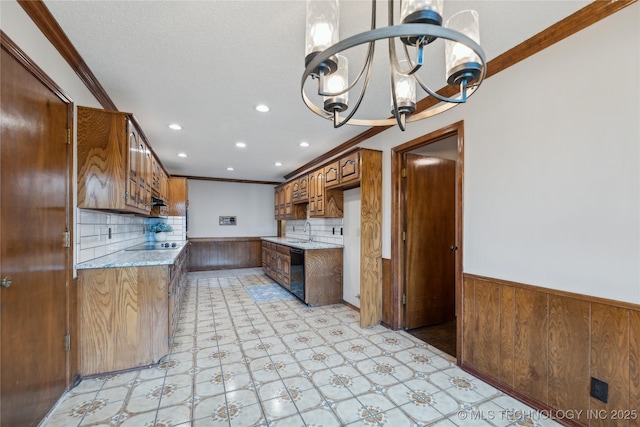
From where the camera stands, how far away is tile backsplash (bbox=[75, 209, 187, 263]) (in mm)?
2312

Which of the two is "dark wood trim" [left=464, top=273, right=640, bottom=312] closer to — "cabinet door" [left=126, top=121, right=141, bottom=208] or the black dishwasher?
the black dishwasher

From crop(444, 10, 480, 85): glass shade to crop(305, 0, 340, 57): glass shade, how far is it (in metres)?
0.52

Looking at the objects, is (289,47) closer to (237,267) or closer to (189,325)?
(189,325)

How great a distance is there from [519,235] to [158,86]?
3147 millimetres

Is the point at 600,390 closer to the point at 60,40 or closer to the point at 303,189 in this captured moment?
the point at 60,40

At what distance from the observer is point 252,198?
25.3ft

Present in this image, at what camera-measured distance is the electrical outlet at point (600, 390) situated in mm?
1546

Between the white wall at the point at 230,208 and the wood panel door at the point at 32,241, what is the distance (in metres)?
5.30

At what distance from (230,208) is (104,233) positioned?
4.56 meters

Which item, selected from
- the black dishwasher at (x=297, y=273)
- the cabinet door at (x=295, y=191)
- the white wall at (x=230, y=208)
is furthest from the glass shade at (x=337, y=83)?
the white wall at (x=230, y=208)

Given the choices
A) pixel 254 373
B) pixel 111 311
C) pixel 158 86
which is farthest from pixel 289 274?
pixel 158 86

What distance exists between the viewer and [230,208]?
7465 millimetres

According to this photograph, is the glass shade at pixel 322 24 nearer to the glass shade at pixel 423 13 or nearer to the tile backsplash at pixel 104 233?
the glass shade at pixel 423 13

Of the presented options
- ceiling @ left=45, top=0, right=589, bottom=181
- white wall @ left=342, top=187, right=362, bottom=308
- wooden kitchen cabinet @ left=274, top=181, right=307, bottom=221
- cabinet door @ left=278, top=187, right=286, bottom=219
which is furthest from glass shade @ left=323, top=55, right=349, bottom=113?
cabinet door @ left=278, top=187, right=286, bottom=219
